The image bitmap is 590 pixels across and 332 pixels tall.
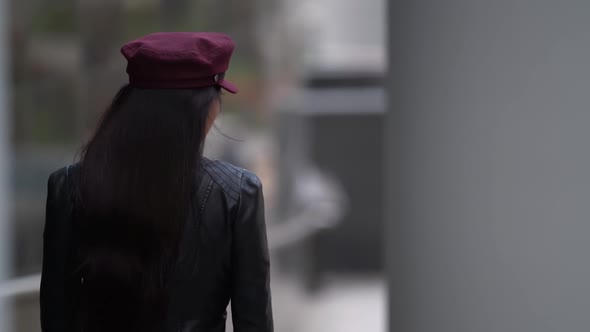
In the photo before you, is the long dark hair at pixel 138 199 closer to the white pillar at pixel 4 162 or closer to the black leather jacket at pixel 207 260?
the black leather jacket at pixel 207 260

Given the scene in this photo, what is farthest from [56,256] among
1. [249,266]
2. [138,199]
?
[249,266]

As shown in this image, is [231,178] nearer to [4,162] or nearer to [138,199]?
[138,199]

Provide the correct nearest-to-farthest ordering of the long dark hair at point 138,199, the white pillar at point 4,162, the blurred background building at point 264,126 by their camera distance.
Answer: the long dark hair at point 138,199
the white pillar at point 4,162
the blurred background building at point 264,126

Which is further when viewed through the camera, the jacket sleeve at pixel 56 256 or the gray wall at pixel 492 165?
the gray wall at pixel 492 165

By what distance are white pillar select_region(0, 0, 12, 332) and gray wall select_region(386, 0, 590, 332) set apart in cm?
213

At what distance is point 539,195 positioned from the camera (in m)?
2.80

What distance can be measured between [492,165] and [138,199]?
1.15 metres

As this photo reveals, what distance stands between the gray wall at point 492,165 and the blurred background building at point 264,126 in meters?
0.69

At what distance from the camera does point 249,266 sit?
2.31 m

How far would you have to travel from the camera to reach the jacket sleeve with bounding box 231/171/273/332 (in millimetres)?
2311

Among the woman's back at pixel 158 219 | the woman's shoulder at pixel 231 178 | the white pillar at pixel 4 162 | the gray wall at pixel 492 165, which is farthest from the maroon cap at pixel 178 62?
the white pillar at pixel 4 162

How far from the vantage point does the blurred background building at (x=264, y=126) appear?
5.66 m

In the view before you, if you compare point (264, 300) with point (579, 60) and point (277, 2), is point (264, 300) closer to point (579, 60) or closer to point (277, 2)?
point (579, 60)

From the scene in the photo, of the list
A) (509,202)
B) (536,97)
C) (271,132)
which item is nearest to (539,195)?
(509,202)
